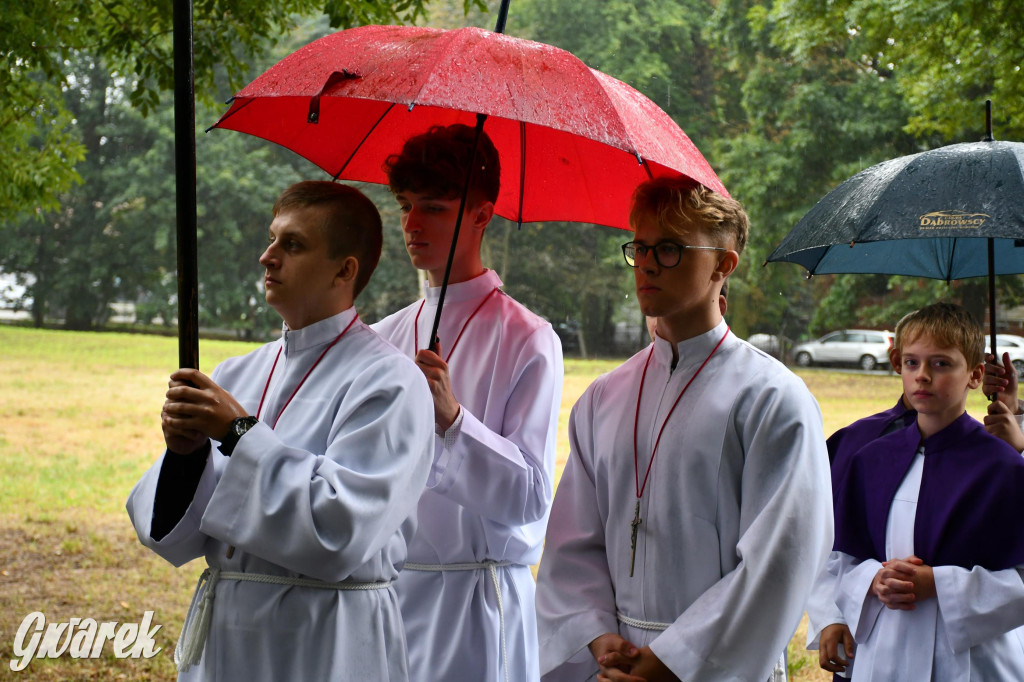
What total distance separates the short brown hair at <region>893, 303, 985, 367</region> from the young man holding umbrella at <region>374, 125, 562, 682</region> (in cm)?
107

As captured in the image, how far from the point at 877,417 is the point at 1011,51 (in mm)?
4059

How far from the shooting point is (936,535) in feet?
9.29

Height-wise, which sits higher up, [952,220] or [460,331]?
[952,220]

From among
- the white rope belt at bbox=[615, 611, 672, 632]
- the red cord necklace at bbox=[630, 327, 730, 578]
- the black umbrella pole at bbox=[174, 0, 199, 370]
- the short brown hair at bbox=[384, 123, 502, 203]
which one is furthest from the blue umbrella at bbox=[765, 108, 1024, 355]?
the black umbrella pole at bbox=[174, 0, 199, 370]

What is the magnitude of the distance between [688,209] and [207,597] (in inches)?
53.7

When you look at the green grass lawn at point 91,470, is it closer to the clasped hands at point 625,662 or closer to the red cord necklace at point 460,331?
the red cord necklace at point 460,331

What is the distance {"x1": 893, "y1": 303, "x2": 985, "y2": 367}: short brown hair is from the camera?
294 centimetres

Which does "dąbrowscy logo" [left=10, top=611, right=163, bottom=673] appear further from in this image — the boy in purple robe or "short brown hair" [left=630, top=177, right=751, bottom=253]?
"short brown hair" [left=630, top=177, right=751, bottom=253]

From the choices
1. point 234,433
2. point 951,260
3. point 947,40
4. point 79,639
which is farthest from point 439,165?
point 947,40

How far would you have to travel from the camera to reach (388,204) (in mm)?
21391

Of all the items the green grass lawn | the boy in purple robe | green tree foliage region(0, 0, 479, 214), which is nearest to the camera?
the boy in purple robe

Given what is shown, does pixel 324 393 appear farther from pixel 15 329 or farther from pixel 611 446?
pixel 15 329

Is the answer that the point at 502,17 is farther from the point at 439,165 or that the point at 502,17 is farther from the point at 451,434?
the point at 451,434

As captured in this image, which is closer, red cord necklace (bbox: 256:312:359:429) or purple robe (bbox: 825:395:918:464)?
red cord necklace (bbox: 256:312:359:429)
